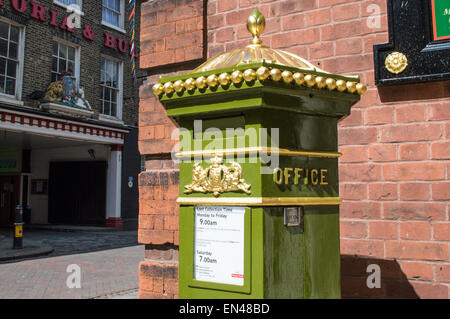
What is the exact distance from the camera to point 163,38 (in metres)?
3.96

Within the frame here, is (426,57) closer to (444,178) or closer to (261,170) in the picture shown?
(444,178)

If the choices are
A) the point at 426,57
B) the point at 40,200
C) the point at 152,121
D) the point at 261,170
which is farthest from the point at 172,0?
the point at 40,200

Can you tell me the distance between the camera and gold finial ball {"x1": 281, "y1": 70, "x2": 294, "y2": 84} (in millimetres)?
1823

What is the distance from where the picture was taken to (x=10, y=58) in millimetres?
13812

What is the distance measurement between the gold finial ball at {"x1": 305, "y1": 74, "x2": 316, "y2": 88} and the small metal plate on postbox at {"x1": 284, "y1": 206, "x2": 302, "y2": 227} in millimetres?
549

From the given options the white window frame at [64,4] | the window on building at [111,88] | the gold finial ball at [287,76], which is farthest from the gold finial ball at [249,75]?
the window on building at [111,88]

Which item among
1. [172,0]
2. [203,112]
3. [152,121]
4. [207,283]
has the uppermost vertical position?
[172,0]

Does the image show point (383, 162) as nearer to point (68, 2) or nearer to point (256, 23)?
point (256, 23)

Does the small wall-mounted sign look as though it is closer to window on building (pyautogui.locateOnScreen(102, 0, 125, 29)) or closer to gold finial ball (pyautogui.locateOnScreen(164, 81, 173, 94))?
gold finial ball (pyautogui.locateOnScreen(164, 81, 173, 94))

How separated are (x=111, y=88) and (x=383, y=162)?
16.0 m

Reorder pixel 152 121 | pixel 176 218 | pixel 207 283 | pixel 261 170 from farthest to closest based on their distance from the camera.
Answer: pixel 152 121 < pixel 176 218 < pixel 207 283 < pixel 261 170

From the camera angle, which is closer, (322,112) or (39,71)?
(322,112)

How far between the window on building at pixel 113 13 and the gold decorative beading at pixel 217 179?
1722cm

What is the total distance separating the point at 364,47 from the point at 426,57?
1.43 feet
